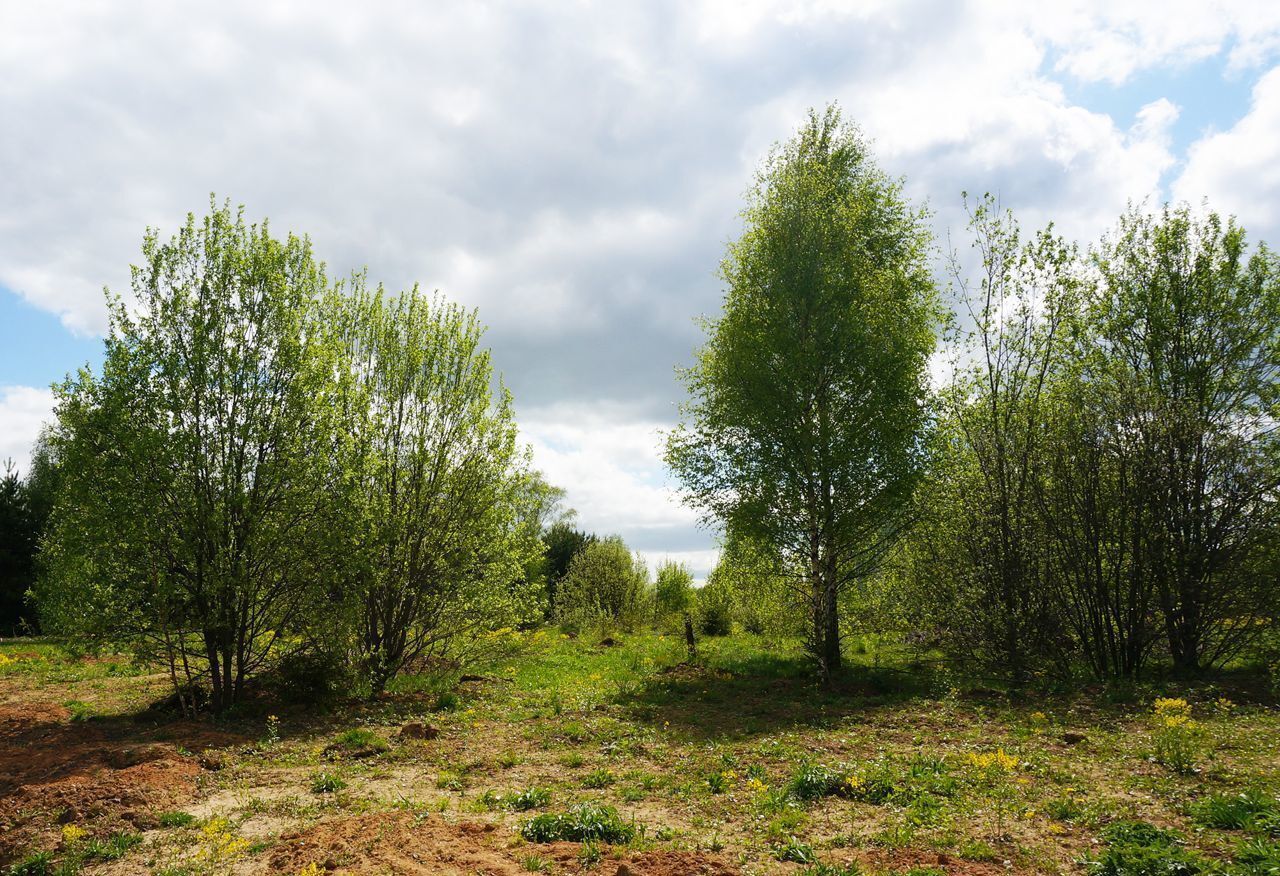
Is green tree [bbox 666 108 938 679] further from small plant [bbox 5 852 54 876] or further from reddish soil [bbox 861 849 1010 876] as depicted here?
small plant [bbox 5 852 54 876]

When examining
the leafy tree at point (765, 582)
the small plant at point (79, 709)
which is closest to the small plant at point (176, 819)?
the small plant at point (79, 709)

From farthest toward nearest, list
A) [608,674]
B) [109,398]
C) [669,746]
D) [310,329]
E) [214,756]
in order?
[608,674] → [310,329] → [109,398] → [669,746] → [214,756]

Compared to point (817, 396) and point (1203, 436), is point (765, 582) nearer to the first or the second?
point (817, 396)

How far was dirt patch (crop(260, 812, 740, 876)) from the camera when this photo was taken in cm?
549

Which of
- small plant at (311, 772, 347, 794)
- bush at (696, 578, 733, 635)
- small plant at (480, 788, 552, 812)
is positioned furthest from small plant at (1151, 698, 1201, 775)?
bush at (696, 578, 733, 635)

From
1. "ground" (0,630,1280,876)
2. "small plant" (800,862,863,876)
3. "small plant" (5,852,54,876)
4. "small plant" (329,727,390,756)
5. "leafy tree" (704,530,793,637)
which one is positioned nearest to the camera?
"small plant" (800,862,863,876)

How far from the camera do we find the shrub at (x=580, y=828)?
6309 mm

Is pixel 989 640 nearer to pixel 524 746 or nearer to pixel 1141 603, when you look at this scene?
pixel 1141 603

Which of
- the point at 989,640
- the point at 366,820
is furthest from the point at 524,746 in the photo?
the point at 989,640

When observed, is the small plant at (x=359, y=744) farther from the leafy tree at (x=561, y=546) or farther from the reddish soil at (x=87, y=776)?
the leafy tree at (x=561, y=546)

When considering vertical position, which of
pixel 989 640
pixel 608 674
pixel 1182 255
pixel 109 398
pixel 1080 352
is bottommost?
pixel 608 674

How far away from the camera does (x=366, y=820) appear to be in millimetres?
6691

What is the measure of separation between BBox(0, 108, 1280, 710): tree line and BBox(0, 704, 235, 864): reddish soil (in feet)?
5.28

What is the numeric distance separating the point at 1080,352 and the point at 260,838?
57.7 ft
